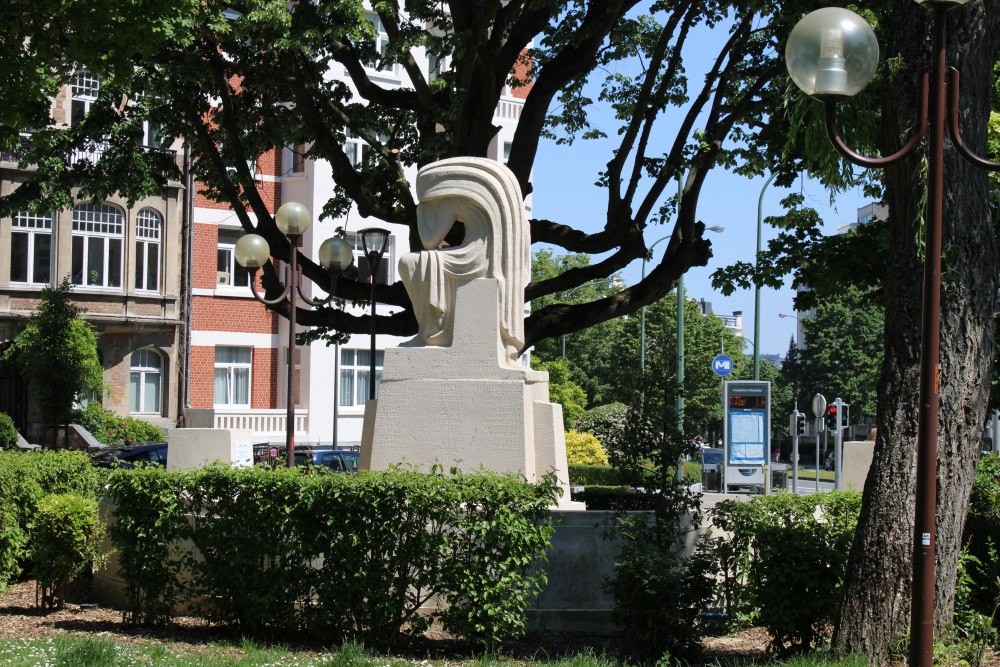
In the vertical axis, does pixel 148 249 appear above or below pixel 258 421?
above

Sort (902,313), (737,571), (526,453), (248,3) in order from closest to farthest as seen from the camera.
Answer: (902,313) → (737,571) → (526,453) → (248,3)

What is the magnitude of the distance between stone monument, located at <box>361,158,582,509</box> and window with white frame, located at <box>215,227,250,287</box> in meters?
28.4

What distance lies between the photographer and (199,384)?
3838 cm

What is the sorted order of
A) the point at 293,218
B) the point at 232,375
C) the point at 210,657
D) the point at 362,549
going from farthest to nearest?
the point at 232,375, the point at 293,218, the point at 362,549, the point at 210,657

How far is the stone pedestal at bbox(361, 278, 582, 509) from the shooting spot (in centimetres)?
1106

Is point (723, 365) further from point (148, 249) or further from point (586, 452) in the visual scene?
point (148, 249)

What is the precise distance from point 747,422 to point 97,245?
21.0 meters

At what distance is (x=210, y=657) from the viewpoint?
28.0 ft

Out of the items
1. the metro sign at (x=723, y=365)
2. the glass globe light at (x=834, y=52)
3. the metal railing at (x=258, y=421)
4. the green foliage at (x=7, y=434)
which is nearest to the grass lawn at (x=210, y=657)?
the glass globe light at (x=834, y=52)

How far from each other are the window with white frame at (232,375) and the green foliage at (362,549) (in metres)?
29.6

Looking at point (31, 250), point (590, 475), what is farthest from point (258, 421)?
point (590, 475)

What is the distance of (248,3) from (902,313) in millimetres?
11277

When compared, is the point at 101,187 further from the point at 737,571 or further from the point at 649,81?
the point at 737,571

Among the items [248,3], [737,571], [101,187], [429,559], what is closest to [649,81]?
[248,3]
